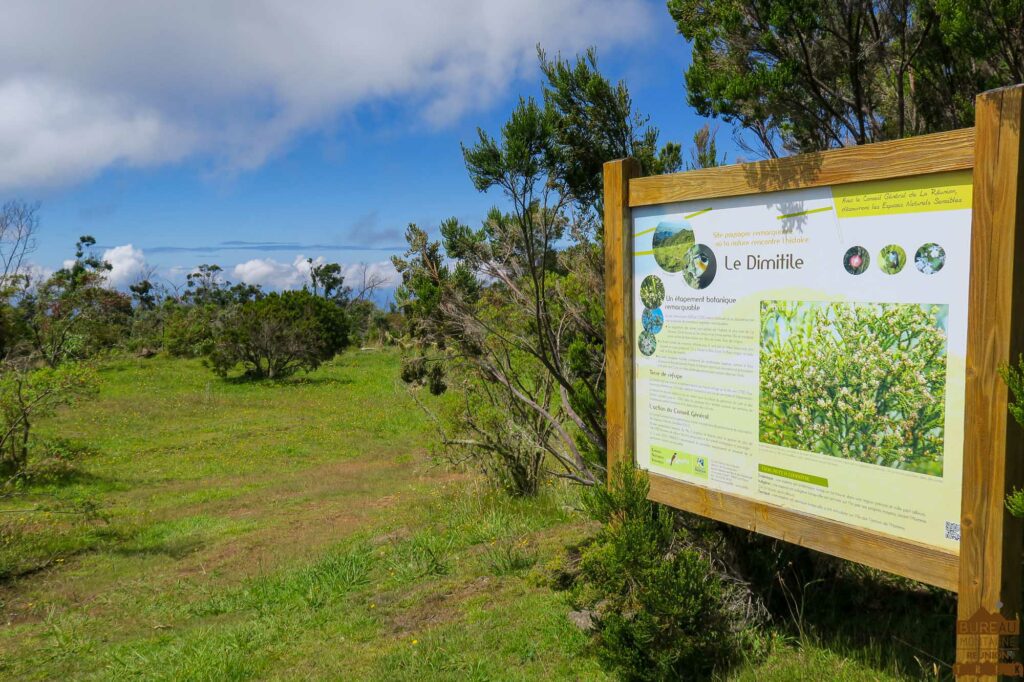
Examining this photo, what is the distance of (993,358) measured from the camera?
2.21 m

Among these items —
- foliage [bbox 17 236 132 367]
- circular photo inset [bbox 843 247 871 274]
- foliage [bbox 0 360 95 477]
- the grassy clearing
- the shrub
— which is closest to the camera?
circular photo inset [bbox 843 247 871 274]

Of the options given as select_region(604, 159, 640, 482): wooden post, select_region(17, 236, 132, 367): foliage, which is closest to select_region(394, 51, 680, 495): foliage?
select_region(604, 159, 640, 482): wooden post

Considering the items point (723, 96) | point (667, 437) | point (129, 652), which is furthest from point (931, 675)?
point (129, 652)

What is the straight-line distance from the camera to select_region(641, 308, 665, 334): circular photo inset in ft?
11.0

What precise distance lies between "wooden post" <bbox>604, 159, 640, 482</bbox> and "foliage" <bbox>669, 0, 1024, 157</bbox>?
5.54 ft

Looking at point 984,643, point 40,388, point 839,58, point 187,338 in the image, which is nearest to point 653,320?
point 984,643

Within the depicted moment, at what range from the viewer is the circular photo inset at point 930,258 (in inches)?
92.1

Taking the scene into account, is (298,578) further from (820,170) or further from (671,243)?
(820,170)

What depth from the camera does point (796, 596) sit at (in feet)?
13.1

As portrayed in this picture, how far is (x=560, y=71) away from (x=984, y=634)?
390 centimetres

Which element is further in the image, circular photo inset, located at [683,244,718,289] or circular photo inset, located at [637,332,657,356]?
circular photo inset, located at [637,332,657,356]

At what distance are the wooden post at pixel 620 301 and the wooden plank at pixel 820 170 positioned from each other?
0.09 meters

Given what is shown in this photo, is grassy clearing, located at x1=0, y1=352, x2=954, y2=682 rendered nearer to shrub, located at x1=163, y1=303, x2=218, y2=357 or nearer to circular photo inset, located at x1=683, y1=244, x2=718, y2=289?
circular photo inset, located at x1=683, y1=244, x2=718, y2=289

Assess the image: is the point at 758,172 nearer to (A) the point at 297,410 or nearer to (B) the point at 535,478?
(B) the point at 535,478
